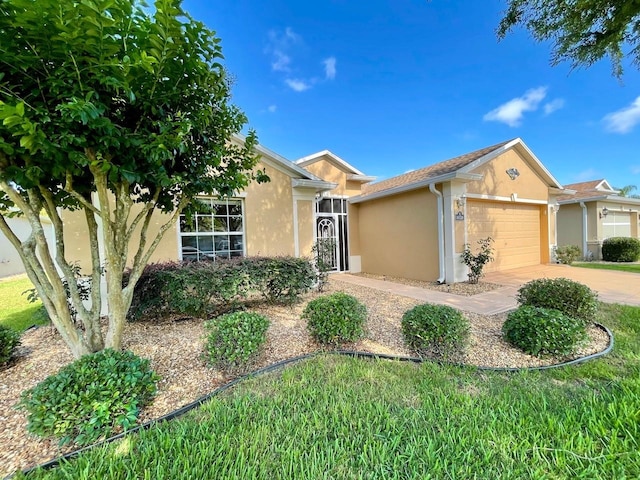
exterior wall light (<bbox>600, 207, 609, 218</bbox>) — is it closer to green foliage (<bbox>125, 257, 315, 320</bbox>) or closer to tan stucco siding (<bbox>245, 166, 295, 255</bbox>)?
tan stucco siding (<bbox>245, 166, 295, 255</bbox>)

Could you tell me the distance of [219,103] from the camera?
3.47m

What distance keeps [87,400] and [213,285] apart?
284 cm

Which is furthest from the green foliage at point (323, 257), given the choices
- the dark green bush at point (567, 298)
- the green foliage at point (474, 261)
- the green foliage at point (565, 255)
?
the green foliage at point (565, 255)

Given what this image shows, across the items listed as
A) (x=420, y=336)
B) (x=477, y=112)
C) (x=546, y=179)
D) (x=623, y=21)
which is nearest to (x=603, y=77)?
(x=623, y=21)

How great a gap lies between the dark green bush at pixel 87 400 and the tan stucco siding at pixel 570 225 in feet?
68.1

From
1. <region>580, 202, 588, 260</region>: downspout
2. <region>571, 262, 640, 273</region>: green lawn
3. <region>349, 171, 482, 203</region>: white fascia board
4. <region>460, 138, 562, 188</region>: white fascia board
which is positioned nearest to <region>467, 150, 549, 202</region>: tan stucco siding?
<region>460, 138, 562, 188</region>: white fascia board

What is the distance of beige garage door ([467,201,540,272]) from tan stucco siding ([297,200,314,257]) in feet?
17.4

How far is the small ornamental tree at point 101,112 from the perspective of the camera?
210 cm

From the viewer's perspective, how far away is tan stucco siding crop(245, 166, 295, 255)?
771cm

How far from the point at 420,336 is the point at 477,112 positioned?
14.5 m

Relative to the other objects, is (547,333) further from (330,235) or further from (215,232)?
(330,235)

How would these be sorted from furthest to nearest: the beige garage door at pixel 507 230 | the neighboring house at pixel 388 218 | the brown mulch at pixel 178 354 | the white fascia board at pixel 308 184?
the beige garage door at pixel 507 230 < the white fascia board at pixel 308 184 < the neighboring house at pixel 388 218 < the brown mulch at pixel 178 354

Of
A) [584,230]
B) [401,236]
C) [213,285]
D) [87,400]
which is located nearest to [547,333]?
[87,400]

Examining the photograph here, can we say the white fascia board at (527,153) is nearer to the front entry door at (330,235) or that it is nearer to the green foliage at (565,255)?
the green foliage at (565,255)
